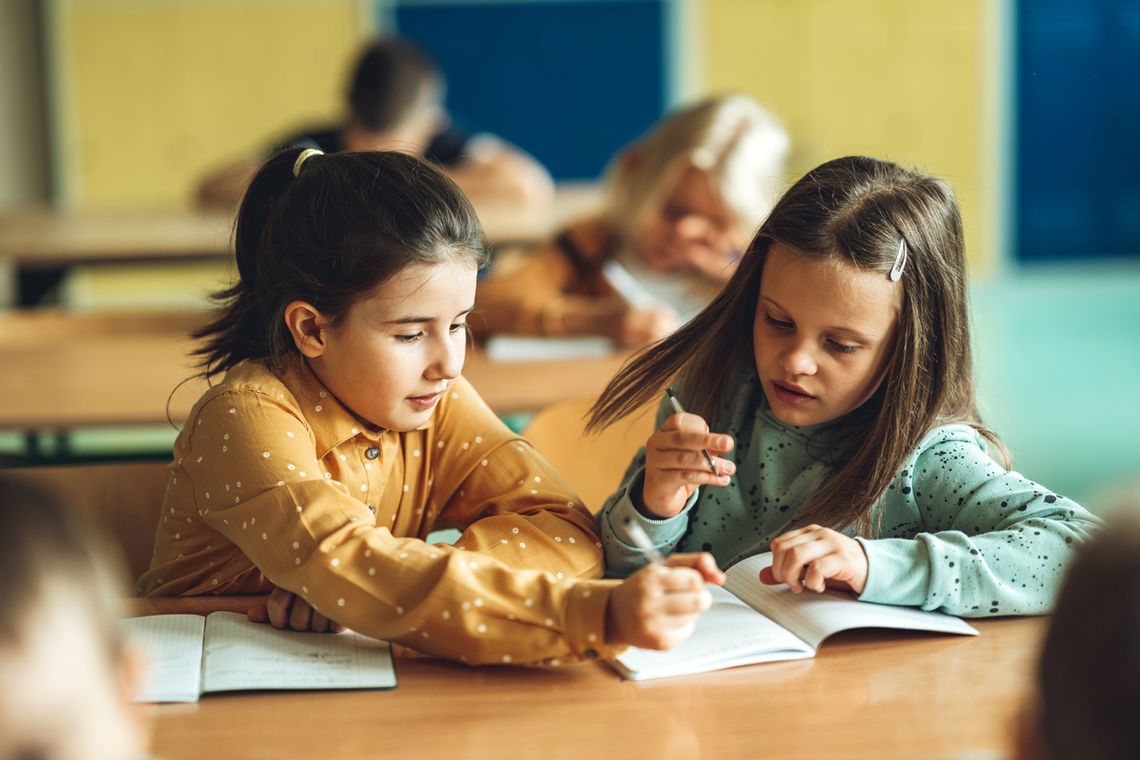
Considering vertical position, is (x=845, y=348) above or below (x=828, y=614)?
above

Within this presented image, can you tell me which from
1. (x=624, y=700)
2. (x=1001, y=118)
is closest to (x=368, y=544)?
(x=624, y=700)

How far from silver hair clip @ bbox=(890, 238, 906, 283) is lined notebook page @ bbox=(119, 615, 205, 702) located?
0.73 meters

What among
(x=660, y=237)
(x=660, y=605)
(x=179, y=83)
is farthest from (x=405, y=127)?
(x=179, y=83)

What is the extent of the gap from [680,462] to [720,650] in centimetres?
22

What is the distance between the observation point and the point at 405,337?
4.02ft

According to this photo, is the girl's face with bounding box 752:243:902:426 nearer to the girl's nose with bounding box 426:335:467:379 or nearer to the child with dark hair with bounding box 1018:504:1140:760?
the girl's nose with bounding box 426:335:467:379

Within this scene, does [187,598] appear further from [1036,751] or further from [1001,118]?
[1001,118]

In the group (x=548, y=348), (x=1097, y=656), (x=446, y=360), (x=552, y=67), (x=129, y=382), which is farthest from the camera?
(x=552, y=67)

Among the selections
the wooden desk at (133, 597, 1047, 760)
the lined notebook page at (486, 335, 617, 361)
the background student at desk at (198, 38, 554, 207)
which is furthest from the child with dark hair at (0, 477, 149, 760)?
the background student at desk at (198, 38, 554, 207)

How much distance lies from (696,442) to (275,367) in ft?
1.35

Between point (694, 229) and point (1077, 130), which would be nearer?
point (694, 229)

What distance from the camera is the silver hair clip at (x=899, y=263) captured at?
1.29m

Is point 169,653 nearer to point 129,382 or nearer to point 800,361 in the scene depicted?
point 800,361

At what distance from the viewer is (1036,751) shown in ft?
2.08
